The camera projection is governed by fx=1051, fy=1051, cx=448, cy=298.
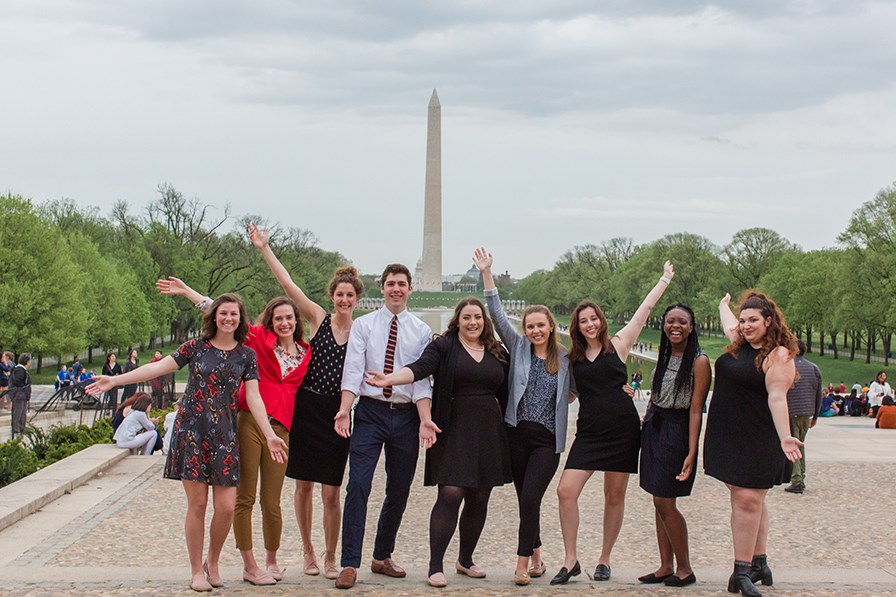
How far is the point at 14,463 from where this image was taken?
11406mm

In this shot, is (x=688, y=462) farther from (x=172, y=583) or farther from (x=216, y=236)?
(x=216, y=236)

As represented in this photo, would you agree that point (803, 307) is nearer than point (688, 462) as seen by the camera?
No

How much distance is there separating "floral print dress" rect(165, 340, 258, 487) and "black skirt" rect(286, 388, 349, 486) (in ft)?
1.49

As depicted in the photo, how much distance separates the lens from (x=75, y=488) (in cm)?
1099

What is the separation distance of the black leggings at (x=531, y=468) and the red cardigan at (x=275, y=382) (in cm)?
144

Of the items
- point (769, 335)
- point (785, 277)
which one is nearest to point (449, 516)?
point (769, 335)

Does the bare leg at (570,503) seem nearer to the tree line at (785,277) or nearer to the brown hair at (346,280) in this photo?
the brown hair at (346,280)

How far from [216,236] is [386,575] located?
175 feet

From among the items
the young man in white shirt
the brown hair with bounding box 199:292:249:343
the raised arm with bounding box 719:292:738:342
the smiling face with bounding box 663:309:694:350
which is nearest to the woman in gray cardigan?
the young man in white shirt

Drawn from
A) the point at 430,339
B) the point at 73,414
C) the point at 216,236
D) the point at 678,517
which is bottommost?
the point at 73,414

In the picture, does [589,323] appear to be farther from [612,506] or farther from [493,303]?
[612,506]

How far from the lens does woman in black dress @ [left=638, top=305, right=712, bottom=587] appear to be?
6762 millimetres

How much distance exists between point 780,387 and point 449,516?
7.19ft

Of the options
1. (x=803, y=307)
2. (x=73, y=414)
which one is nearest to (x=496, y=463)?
(x=73, y=414)
